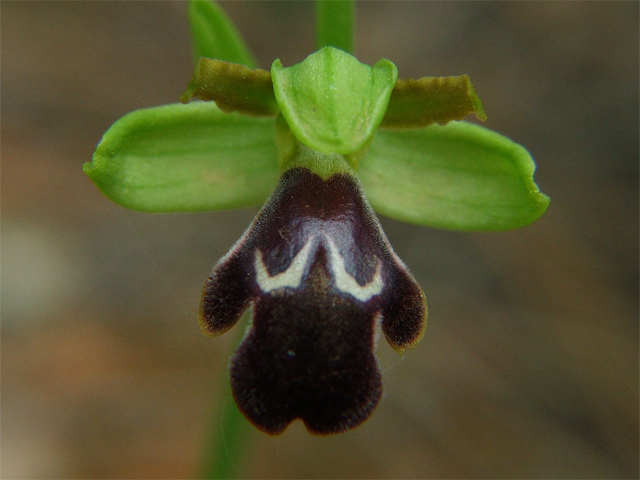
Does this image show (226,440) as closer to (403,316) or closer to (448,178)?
(403,316)

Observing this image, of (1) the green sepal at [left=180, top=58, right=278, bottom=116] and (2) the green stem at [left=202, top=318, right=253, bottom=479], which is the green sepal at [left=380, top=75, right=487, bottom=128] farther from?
(2) the green stem at [left=202, top=318, right=253, bottom=479]

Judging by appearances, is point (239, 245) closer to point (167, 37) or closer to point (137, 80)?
A: point (137, 80)

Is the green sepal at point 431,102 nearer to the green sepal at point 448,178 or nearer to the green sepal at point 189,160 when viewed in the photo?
the green sepal at point 448,178

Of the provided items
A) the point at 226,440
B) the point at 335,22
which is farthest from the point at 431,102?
the point at 226,440

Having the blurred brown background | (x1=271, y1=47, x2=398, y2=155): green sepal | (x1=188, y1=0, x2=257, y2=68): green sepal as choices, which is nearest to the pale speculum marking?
(x1=271, y1=47, x2=398, y2=155): green sepal

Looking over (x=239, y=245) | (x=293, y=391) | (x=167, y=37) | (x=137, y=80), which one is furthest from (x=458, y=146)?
(x=167, y=37)

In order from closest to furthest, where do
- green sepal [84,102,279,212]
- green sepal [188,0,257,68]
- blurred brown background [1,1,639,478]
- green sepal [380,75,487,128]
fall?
green sepal [380,75,487,128] < green sepal [84,102,279,212] < green sepal [188,0,257,68] < blurred brown background [1,1,639,478]

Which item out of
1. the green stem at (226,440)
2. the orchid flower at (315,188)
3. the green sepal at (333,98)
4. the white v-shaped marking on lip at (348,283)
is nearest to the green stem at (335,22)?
the orchid flower at (315,188)
